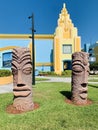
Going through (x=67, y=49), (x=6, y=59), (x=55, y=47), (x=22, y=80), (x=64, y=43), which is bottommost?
(x=22, y=80)

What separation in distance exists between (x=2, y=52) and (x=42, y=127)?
36.3 meters

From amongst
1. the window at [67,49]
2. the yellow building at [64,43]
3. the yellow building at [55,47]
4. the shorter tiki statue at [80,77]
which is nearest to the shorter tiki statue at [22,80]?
the shorter tiki statue at [80,77]

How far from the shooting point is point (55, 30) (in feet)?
144

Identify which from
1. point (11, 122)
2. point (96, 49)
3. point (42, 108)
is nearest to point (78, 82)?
point (42, 108)

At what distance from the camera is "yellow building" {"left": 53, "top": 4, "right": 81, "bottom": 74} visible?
43250mm

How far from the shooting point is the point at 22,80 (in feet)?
31.2

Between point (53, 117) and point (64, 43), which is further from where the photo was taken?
point (64, 43)

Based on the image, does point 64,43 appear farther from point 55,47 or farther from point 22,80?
point 22,80

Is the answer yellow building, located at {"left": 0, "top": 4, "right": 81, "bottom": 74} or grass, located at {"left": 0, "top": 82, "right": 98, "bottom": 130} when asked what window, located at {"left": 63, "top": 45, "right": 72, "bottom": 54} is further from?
grass, located at {"left": 0, "top": 82, "right": 98, "bottom": 130}

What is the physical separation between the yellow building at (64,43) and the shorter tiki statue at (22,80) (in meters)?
33.3

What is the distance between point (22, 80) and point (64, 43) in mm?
34970

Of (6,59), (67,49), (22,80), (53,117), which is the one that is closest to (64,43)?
(67,49)

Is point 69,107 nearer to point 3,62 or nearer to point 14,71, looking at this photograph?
point 14,71

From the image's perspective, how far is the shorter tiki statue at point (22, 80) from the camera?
9.41 m
